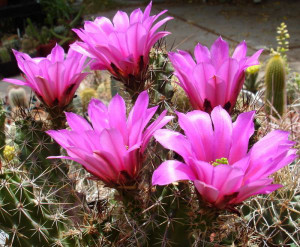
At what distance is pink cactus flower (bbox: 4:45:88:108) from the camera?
2.81 ft

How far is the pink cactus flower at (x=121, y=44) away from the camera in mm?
798

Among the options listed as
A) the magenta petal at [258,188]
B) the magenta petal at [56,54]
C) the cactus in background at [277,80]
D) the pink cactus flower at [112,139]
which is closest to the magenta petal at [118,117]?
the pink cactus flower at [112,139]

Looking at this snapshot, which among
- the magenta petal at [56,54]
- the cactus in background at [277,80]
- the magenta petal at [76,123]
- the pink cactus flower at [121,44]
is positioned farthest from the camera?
the cactus in background at [277,80]

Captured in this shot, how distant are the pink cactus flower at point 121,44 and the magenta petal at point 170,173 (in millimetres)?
314

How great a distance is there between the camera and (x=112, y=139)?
23.8 inches

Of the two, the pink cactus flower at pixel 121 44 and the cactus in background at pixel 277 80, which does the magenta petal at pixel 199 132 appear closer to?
the pink cactus flower at pixel 121 44

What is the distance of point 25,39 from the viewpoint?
4.58 metres

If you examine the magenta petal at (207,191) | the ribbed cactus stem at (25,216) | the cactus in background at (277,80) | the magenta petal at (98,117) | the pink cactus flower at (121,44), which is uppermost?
the pink cactus flower at (121,44)

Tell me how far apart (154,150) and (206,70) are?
0.69 ft

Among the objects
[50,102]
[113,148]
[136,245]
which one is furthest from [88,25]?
[136,245]

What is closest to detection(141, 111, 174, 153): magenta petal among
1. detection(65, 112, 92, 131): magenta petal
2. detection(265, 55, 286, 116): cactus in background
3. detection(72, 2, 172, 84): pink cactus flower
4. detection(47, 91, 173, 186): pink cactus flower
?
detection(47, 91, 173, 186): pink cactus flower

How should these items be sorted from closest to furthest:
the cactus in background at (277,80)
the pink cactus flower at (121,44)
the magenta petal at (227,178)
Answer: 1. the magenta petal at (227,178)
2. the pink cactus flower at (121,44)
3. the cactus in background at (277,80)

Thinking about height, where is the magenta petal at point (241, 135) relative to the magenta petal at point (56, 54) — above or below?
below

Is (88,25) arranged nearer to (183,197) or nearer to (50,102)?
(50,102)
